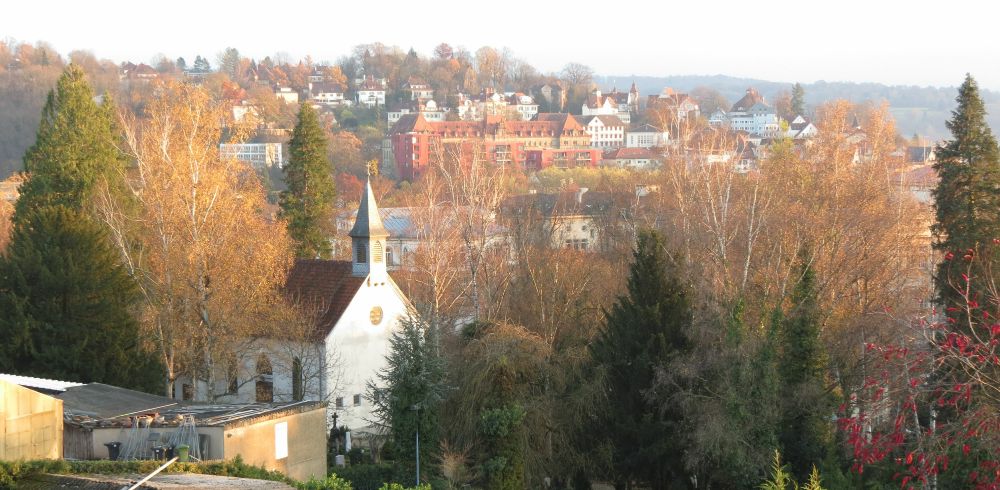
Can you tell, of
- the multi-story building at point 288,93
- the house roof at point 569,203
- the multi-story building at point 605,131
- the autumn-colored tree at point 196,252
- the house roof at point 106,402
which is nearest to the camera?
the house roof at point 106,402

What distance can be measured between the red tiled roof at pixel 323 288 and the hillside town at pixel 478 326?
11 cm

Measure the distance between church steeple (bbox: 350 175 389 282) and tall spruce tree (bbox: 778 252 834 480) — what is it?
13400 millimetres

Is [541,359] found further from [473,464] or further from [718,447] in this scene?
[718,447]

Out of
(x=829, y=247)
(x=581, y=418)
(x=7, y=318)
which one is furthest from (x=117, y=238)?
(x=829, y=247)

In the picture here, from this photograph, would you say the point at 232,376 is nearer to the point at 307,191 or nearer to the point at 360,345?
the point at 360,345

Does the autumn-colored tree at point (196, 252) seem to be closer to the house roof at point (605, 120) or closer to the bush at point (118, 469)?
the bush at point (118, 469)

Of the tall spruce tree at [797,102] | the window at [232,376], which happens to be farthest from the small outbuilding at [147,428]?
the tall spruce tree at [797,102]

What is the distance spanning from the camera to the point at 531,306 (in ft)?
109

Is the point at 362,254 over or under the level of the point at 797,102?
under

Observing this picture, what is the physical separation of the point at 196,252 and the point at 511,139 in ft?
363

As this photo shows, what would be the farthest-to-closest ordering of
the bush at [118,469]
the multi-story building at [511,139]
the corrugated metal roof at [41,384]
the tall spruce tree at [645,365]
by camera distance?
the multi-story building at [511,139] → the tall spruce tree at [645,365] → the corrugated metal roof at [41,384] → the bush at [118,469]

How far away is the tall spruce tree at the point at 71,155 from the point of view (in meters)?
35.9

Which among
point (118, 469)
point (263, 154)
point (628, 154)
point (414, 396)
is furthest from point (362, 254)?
point (628, 154)

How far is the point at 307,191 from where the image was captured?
41844 millimetres
